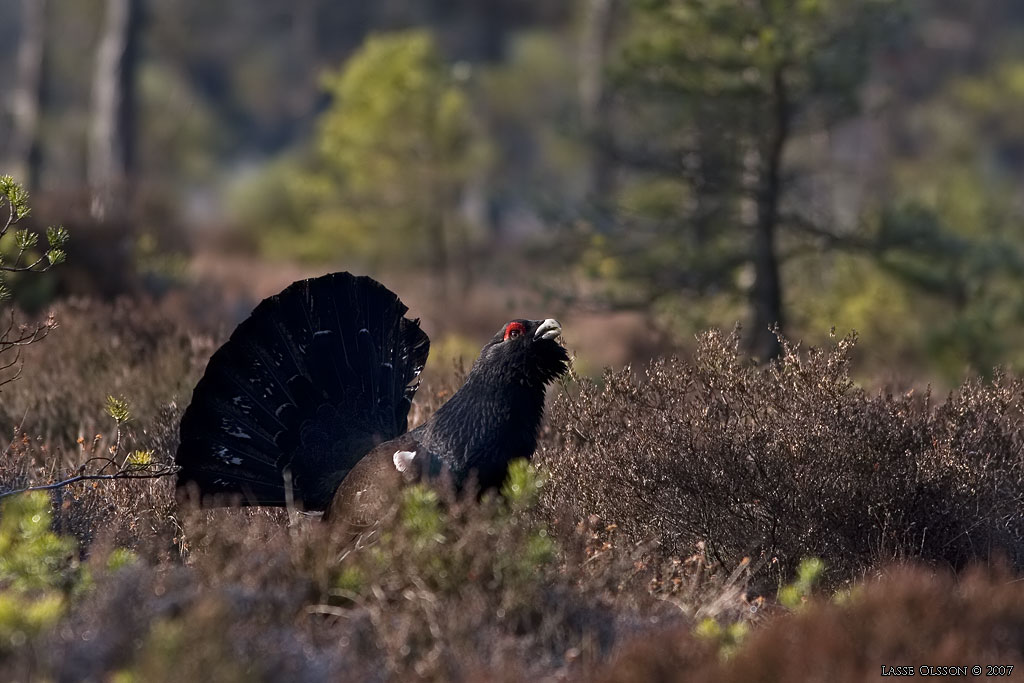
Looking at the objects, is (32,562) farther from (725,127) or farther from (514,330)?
(725,127)

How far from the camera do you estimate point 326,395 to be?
5.46 meters

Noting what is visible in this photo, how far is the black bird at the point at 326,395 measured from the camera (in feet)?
16.3

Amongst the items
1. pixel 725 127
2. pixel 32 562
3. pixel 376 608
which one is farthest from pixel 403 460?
pixel 725 127

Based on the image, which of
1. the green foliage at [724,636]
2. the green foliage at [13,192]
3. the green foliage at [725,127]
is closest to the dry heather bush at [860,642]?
the green foliage at [724,636]

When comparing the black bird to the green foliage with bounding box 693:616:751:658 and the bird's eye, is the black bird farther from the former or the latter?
the green foliage with bounding box 693:616:751:658

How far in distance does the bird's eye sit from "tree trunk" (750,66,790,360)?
6.80 m

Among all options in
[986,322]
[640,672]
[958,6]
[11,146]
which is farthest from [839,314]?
[958,6]

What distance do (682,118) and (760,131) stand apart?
793 millimetres

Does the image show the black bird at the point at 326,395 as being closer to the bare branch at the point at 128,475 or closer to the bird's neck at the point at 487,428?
the bird's neck at the point at 487,428

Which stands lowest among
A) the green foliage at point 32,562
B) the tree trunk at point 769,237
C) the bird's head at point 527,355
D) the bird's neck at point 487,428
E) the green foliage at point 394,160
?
the green foliage at point 32,562

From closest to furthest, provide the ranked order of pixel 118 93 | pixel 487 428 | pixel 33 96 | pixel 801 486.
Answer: pixel 487 428 → pixel 801 486 → pixel 118 93 → pixel 33 96

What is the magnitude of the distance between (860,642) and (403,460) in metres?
2.02

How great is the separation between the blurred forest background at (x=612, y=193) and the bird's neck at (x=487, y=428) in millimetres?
2683

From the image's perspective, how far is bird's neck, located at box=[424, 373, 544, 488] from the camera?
479 cm
